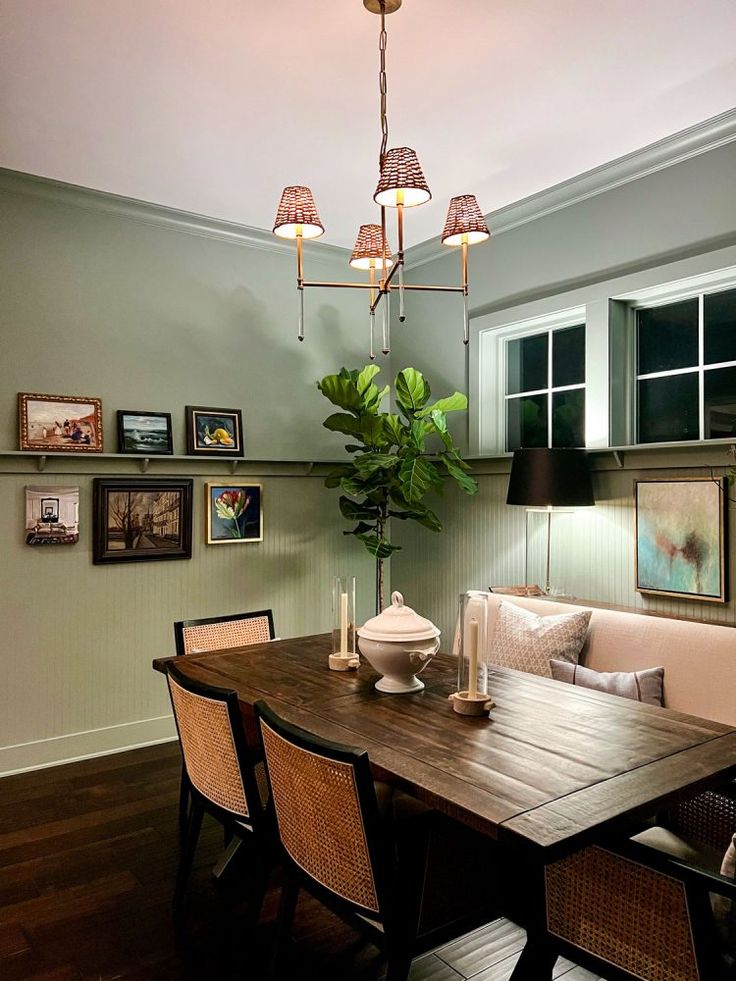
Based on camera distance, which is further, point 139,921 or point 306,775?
point 139,921

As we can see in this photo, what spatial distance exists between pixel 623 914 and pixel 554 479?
203cm

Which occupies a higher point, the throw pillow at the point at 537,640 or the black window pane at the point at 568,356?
the black window pane at the point at 568,356

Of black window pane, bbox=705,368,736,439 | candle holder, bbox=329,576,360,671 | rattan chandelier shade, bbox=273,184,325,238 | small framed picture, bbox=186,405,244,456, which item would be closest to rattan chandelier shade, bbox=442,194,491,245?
rattan chandelier shade, bbox=273,184,325,238

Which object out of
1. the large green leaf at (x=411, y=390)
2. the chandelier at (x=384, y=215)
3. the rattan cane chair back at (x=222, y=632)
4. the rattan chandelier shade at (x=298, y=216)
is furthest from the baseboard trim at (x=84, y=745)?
the rattan chandelier shade at (x=298, y=216)

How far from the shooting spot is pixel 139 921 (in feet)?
7.57

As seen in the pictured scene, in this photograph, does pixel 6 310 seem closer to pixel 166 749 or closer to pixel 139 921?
pixel 166 749

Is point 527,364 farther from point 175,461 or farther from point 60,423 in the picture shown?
point 60,423

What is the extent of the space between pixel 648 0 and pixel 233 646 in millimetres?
2737

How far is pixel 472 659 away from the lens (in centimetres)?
203

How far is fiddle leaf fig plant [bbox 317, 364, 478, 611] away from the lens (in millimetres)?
3963

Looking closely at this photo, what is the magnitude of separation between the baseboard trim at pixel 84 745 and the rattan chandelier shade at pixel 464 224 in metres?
2.97

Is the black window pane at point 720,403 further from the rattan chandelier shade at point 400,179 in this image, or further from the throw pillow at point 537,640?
the rattan chandelier shade at point 400,179

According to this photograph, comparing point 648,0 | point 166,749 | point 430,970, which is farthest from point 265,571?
point 648,0

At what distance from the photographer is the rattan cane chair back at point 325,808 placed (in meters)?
1.51
